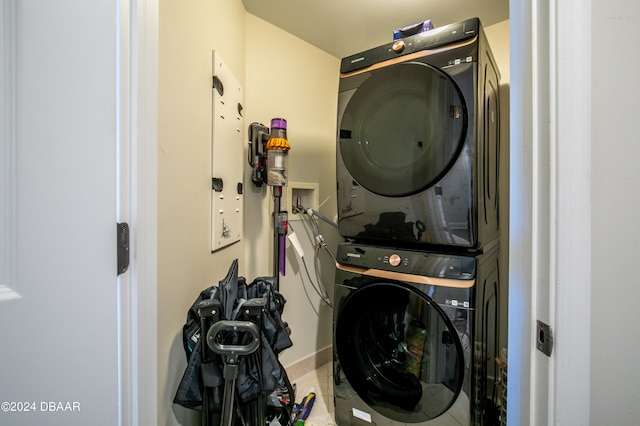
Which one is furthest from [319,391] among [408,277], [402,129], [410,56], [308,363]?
[410,56]

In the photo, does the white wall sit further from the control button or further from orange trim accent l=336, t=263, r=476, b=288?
the control button

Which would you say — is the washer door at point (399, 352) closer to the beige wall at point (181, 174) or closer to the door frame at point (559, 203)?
the door frame at point (559, 203)

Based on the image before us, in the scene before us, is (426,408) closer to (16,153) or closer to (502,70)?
(16,153)

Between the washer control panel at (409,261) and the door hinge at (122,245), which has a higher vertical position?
the door hinge at (122,245)

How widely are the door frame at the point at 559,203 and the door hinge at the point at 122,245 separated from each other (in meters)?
0.75

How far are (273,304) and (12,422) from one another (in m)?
0.69

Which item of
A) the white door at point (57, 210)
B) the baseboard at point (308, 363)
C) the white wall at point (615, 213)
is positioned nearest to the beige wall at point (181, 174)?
the white door at point (57, 210)

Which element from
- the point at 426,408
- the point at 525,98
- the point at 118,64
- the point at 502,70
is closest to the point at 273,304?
the point at 426,408

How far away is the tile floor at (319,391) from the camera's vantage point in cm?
138

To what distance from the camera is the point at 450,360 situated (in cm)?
95

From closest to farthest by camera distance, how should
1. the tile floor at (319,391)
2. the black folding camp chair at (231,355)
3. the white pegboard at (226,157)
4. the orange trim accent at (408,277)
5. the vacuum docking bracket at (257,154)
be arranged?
the black folding camp chair at (231,355), the orange trim accent at (408,277), the white pegboard at (226,157), the tile floor at (319,391), the vacuum docking bracket at (257,154)

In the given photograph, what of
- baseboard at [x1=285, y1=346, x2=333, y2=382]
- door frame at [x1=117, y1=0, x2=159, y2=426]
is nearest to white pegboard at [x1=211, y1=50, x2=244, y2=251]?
door frame at [x1=117, y1=0, x2=159, y2=426]

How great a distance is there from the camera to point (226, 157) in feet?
4.05

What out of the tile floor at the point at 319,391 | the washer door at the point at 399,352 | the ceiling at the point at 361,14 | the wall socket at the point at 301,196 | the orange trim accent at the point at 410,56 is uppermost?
the ceiling at the point at 361,14
